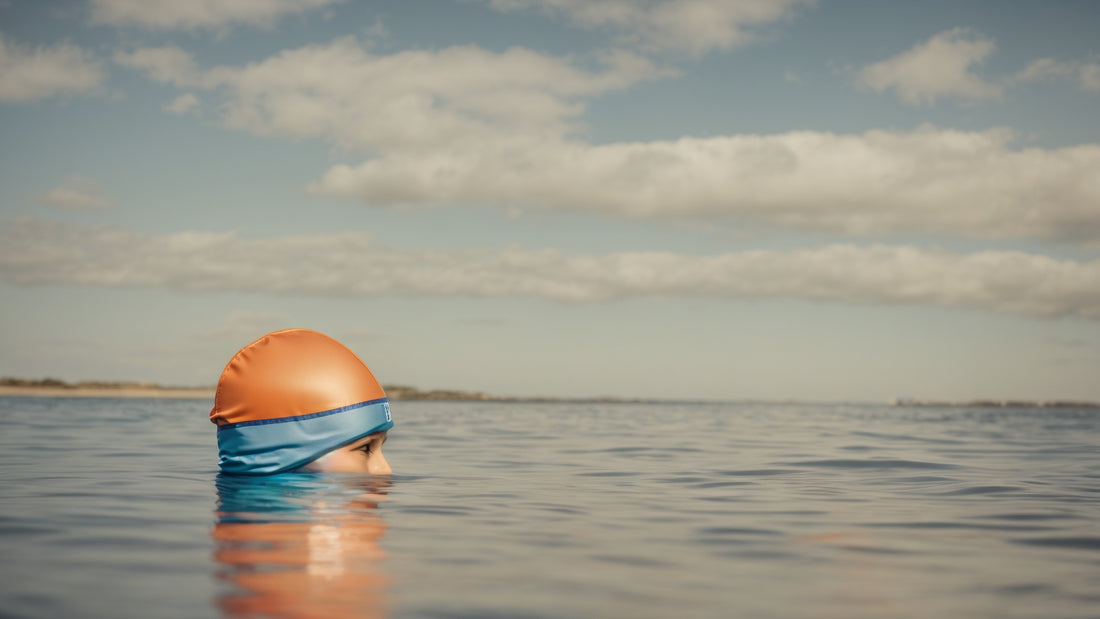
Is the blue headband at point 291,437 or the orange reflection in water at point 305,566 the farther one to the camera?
the blue headband at point 291,437

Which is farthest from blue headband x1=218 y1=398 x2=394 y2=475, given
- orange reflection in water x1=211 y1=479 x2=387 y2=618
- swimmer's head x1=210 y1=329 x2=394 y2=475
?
orange reflection in water x1=211 y1=479 x2=387 y2=618

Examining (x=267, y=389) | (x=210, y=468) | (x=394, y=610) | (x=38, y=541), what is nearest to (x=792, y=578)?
(x=394, y=610)

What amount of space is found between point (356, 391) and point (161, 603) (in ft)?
15.3

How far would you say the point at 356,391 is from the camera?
8359mm

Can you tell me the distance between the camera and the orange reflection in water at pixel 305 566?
3.67 m

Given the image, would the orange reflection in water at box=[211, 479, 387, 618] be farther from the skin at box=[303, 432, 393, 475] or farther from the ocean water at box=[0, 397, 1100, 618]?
the skin at box=[303, 432, 393, 475]

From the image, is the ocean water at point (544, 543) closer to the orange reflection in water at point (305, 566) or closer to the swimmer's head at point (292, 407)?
the orange reflection in water at point (305, 566)

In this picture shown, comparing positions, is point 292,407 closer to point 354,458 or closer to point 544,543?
point 354,458

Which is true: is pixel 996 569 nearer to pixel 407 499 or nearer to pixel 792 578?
pixel 792 578

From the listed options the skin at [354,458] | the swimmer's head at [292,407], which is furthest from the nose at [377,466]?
the swimmer's head at [292,407]

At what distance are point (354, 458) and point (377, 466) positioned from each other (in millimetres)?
520

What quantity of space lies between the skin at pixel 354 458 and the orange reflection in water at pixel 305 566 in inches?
79.0

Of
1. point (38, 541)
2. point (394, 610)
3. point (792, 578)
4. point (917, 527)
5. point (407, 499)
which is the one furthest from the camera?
point (407, 499)

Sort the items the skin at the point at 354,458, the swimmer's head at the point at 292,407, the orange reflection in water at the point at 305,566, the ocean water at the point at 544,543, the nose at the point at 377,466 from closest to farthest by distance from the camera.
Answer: the orange reflection in water at the point at 305,566, the ocean water at the point at 544,543, the swimmer's head at the point at 292,407, the skin at the point at 354,458, the nose at the point at 377,466
